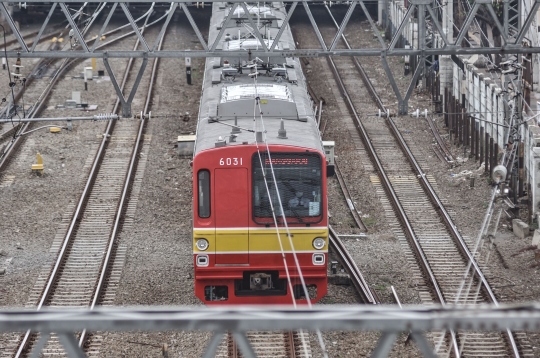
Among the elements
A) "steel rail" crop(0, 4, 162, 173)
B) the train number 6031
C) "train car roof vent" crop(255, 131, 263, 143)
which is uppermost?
"train car roof vent" crop(255, 131, 263, 143)

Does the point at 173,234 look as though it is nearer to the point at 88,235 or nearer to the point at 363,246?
the point at 88,235

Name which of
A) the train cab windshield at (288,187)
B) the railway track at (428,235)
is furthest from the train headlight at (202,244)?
the railway track at (428,235)

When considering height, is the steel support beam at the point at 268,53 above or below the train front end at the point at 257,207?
above

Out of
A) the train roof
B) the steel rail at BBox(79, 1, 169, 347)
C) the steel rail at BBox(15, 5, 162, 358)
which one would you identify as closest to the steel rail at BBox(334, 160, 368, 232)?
the train roof

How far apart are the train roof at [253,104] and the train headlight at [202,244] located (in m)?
1.05

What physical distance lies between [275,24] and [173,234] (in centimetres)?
577

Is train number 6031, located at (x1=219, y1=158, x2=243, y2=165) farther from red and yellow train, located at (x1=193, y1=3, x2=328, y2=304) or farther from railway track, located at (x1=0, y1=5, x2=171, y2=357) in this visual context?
railway track, located at (x1=0, y1=5, x2=171, y2=357)

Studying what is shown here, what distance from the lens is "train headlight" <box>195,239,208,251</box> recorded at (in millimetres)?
11656

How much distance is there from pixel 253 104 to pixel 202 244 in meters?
2.28

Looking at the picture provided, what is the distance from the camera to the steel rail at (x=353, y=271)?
42.3 ft

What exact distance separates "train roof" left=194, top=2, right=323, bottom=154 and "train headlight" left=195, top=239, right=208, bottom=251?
41.5 inches

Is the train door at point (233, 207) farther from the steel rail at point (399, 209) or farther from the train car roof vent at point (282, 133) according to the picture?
the steel rail at point (399, 209)

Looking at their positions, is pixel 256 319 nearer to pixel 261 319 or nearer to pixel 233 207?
pixel 261 319

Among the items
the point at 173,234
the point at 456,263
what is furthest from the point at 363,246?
the point at 173,234
